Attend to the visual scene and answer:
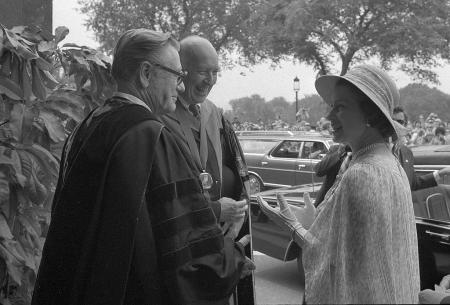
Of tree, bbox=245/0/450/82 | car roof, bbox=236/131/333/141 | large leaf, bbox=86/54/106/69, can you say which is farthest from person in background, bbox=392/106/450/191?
tree, bbox=245/0/450/82

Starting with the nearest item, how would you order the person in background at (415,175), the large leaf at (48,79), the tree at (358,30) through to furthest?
the large leaf at (48,79) < the person in background at (415,175) < the tree at (358,30)

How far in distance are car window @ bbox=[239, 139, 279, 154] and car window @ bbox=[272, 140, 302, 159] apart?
35cm

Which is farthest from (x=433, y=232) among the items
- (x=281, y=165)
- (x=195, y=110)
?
(x=281, y=165)

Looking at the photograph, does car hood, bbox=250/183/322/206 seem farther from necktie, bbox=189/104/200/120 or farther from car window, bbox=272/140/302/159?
car window, bbox=272/140/302/159

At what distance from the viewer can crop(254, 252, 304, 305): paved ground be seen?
539cm

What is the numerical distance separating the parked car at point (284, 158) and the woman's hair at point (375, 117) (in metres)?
10.3

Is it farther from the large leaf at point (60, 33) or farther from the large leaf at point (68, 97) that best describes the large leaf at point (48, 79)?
the large leaf at point (60, 33)

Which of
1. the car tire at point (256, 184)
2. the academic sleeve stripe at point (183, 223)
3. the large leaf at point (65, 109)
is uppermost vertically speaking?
the large leaf at point (65, 109)

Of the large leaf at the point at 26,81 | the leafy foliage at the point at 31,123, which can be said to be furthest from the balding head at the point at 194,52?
the large leaf at the point at 26,81

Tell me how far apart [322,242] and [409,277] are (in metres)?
0.31

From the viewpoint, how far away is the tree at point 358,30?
24109 mm

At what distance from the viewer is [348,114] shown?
6.27ft

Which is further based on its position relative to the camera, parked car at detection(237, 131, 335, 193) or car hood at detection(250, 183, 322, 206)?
parked car at detection(237, 131, 335, 193)

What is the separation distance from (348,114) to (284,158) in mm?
11349
